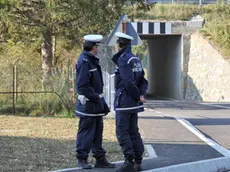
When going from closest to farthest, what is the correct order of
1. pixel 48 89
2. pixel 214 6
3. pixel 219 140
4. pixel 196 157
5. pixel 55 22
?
pixel 196 157, pixel 219 140, pixel 48 89, pixel 55 22, pixel 214 6

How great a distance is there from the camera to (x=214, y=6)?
36.8m

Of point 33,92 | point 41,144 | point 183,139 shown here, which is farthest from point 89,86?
point 33,92

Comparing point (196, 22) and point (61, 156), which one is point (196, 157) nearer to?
point (61, 156)

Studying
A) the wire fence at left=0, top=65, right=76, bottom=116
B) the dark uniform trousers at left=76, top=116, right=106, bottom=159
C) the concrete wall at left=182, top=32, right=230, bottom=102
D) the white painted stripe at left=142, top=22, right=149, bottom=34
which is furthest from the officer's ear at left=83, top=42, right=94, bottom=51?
the white painted stripe at left=142, top=22, right=149, bottom=34

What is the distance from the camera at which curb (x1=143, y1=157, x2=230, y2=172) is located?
816 cm

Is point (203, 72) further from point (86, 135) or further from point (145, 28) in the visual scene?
point (86, 135)

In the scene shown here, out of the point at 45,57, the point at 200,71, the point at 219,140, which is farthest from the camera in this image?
the point at 200,71

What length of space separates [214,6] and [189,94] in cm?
853

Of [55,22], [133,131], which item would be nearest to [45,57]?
[55,22]

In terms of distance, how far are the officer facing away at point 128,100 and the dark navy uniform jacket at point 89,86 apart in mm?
296

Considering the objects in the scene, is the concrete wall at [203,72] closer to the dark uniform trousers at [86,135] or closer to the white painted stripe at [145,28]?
the white painted stripe at [145,28]

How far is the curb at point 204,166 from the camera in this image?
26.8ft

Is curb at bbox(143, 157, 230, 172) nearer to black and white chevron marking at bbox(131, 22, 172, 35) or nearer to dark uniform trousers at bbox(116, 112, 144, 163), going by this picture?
dark uniform trousers at bbox(116, 112, 144, 163)

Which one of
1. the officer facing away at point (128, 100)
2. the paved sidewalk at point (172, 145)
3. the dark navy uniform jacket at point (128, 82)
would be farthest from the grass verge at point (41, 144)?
the dark navy uniform jacket at point (128, 82)
